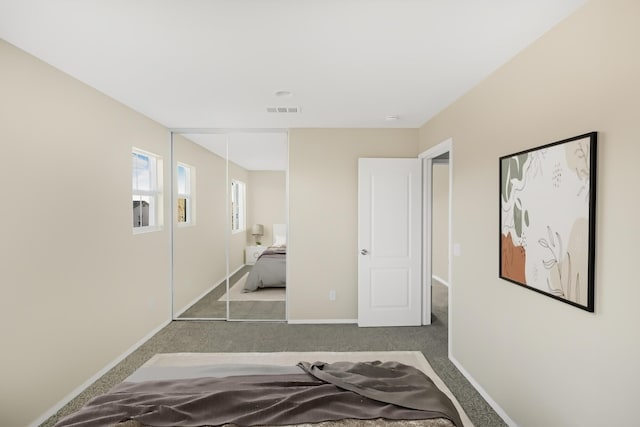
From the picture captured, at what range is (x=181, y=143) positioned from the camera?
4457 millimetres

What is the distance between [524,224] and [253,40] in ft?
6.72

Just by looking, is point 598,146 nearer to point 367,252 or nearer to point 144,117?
point 367,252

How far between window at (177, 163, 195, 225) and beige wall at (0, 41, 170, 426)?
102 centimetres

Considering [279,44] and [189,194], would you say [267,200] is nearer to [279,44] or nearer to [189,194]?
[189,194]

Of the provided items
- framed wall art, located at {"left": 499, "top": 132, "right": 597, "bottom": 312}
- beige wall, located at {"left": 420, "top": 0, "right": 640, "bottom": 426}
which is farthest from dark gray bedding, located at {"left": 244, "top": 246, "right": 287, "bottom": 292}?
framed wall art, located at {"left": 499, "top": 132, "right": 597, "bottom": 312}

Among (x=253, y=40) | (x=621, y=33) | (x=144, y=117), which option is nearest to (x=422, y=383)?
(x=621, y=33)

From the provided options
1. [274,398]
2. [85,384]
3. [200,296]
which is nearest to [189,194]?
[200,296]

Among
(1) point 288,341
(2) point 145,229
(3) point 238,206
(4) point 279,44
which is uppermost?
(4) point 279,44

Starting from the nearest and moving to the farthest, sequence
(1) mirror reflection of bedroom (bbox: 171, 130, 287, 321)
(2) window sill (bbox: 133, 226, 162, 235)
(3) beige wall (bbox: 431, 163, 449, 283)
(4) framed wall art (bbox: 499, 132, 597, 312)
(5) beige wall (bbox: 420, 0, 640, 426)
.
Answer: (5) beige wall (bbox: 420, 0, 640, 426) → (4) framed wall art (bbox: 499, 132, 597, 312) → (2) window sill (bbox: 133, 226, 162, 235) → (1) mirror reflection of bedroom (bbox: 171, 130, 287, 321) → (3) beige wall (bbox: 431, 163, 449, 283)

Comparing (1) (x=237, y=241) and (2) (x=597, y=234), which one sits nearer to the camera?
(2) (x=597, y=234)

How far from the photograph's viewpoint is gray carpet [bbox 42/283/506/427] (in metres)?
3.03

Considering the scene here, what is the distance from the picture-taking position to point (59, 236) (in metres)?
2.45

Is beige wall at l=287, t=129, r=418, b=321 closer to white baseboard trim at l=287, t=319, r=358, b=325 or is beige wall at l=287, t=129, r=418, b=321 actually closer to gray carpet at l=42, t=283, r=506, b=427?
white baseboard trim at l=287, t=319, r=358, b=325

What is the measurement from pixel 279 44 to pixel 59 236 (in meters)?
2.13
